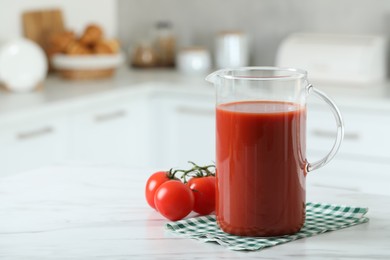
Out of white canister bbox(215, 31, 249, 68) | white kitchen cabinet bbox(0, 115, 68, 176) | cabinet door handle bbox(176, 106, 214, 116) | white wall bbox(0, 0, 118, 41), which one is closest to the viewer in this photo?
white kitchen cabinet bbox(0, 115, 68, 176)

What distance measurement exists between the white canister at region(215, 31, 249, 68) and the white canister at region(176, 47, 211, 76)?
66 millimetres

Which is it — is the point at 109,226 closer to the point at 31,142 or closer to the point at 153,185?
the point at 153,185

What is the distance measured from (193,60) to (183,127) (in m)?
0.45

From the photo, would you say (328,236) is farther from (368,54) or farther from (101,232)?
(368,54)

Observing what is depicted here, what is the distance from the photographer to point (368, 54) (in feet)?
11.3

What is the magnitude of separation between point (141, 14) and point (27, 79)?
1053 millimetres

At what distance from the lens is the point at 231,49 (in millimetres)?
3885

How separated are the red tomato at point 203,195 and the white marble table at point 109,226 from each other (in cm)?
7

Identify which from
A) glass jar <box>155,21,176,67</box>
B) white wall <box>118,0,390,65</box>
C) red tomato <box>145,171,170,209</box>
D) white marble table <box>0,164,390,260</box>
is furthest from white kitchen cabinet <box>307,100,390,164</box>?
red tomato <box>145,171,170,209</box>

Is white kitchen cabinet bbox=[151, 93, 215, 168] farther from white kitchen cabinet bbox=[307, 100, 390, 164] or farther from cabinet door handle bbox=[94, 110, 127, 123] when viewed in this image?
white kitchen cabinet bbox=[307, 100, 390, 164]

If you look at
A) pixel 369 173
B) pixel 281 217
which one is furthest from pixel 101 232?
pixel 369 173

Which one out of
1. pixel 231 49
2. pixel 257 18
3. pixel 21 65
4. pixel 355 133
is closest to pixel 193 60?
pixel 231 49

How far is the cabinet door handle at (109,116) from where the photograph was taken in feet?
11.1

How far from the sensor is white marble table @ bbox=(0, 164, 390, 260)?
1.23 m
